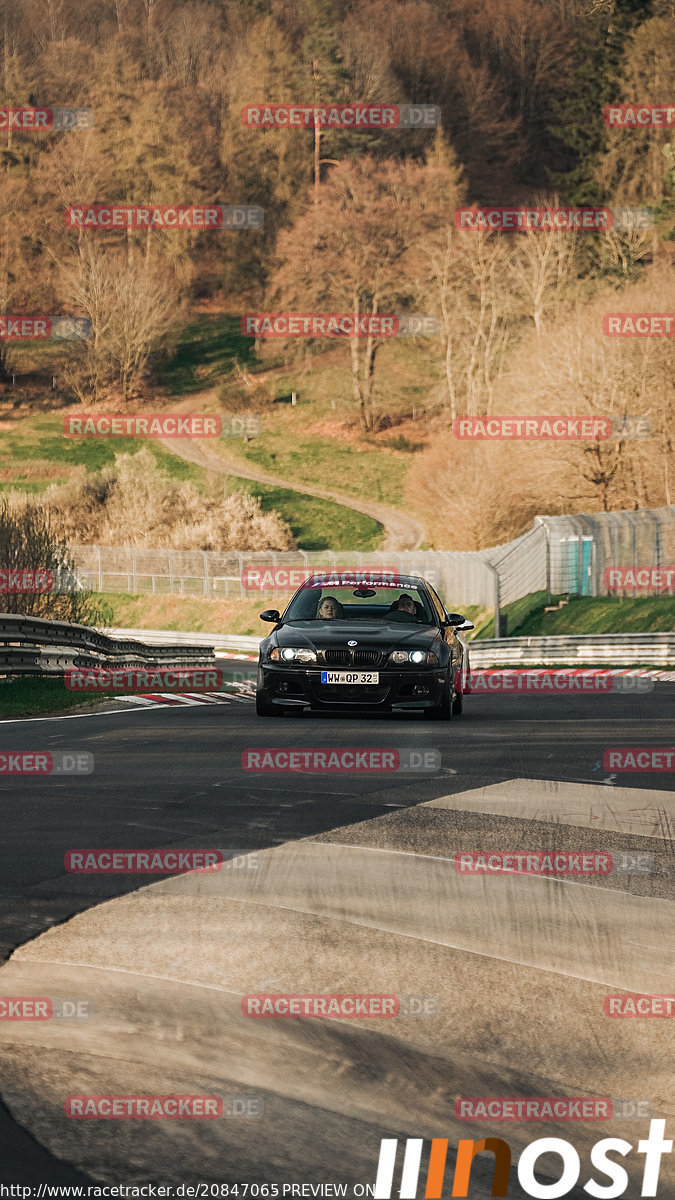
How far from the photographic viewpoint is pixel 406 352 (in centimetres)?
10938

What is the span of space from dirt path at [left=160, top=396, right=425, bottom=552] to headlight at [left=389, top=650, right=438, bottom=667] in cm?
6277

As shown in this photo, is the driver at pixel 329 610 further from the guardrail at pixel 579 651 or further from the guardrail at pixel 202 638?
the guardrail at pixel 202 638

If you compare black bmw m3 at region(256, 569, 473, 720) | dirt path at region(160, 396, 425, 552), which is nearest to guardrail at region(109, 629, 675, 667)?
black bmw m3 at region(256, 569, 473, 720)

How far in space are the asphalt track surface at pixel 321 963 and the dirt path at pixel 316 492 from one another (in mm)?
70099

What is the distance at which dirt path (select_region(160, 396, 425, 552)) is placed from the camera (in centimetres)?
8281

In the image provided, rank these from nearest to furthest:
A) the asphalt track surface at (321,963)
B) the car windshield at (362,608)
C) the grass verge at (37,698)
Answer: the asphalt track surface at (321,963), the car windshield at (362,608), the grass verge at (37,698)

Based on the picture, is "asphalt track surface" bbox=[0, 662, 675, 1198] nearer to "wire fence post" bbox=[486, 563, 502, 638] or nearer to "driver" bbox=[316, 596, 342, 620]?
"driver" bbox=[316, 596, 342, 620]

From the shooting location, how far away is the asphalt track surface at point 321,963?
4.13m

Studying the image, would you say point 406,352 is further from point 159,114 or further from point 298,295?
point 159,114

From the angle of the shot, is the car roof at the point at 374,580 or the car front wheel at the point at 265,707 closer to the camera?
the car front wheel at the point at 265,707

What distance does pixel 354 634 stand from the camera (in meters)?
16.9

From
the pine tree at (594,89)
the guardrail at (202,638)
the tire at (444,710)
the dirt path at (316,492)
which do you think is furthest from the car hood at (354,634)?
the pine tree at (594,89)

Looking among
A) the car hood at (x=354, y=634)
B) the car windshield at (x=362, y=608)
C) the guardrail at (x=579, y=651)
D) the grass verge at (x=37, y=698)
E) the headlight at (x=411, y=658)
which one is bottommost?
the guardrail at (x=579, y=651)

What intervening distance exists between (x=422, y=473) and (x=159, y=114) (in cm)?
6894
